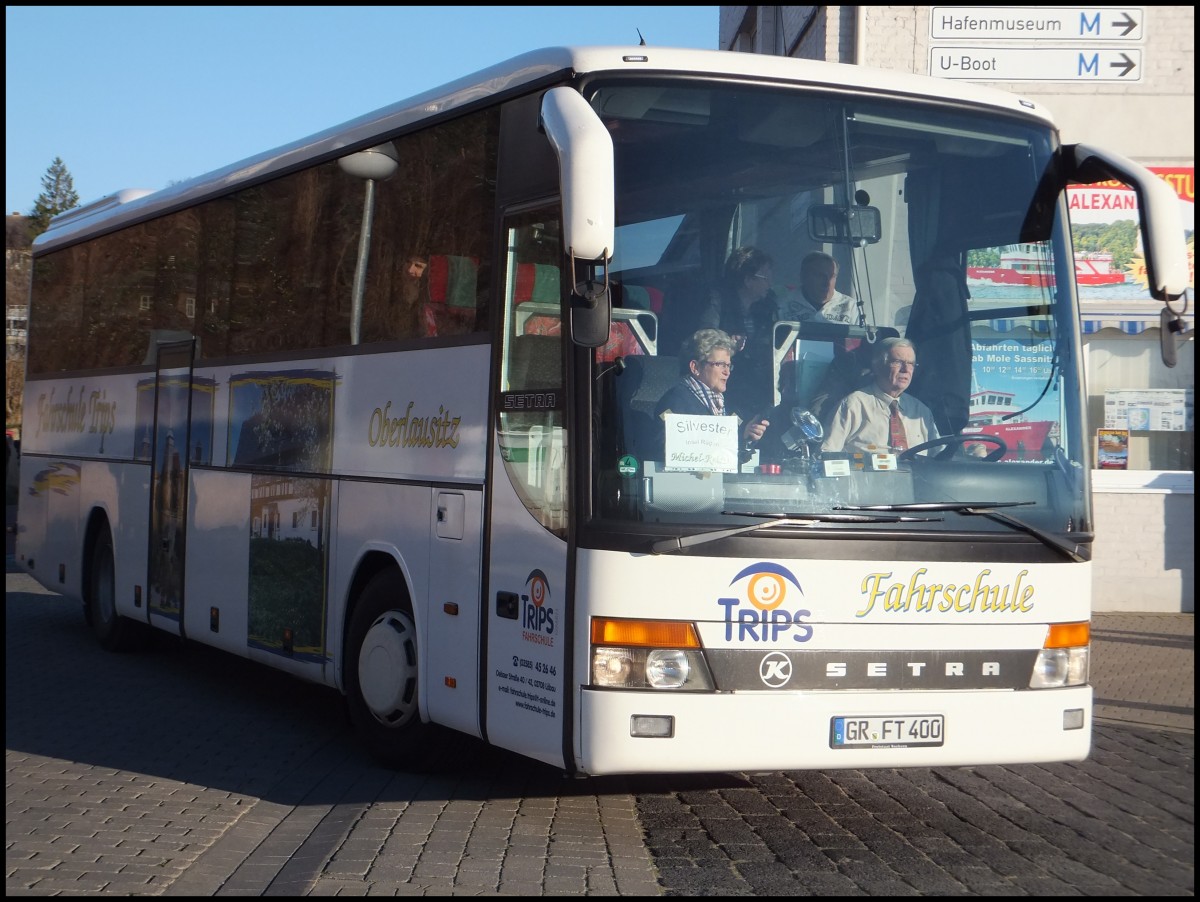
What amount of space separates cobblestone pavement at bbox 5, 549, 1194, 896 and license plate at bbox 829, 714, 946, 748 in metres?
0.46

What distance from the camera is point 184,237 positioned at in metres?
11.6

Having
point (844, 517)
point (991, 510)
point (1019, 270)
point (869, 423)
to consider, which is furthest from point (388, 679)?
point (1019, 270)

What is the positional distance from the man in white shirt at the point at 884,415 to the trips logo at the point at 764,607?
0.57m

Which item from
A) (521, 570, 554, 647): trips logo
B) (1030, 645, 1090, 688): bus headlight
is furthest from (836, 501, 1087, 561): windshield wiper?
(521, 570, 554, 647): trips logo

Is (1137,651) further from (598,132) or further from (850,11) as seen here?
(598,132)

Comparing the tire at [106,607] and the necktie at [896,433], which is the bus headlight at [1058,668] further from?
the tire at [106,607]

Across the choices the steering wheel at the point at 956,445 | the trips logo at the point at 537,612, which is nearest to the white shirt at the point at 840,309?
the steering wheel at the point at 956,445

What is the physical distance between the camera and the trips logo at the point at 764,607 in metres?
6.24

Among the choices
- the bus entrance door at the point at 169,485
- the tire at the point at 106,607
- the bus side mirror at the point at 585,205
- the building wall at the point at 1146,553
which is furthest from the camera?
the building wall at the point at 1146,553

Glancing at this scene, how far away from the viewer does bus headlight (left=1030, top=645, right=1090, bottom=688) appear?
6.63m

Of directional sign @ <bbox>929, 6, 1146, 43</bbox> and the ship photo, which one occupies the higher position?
directional sign @ <bbox>929, 6, 1146, 43</bbox>

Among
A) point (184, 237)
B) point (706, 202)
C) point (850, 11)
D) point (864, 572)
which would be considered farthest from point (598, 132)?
point (850, 11)

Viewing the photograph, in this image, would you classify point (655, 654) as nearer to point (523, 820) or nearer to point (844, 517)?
point (844, 517)

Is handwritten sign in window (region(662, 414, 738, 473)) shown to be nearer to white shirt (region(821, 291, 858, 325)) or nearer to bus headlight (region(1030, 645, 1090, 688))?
white shirt (region(821, 291, 858, 325))
